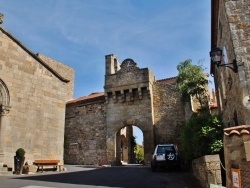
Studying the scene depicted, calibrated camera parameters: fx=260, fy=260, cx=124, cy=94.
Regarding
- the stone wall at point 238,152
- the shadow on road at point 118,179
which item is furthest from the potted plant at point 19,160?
the stone wall at point 238,152

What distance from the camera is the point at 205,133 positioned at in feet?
32.8

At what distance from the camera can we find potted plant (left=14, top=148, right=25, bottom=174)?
1104 cm

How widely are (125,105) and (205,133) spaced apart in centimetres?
1182

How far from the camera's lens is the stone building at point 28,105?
11.9 metres

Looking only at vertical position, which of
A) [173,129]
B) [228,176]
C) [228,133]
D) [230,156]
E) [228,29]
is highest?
[228,29]

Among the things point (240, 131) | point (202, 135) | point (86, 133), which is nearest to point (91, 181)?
point (202, 135)

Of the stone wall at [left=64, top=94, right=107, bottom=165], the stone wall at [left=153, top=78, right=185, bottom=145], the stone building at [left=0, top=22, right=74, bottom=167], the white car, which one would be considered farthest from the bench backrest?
the stone wall at [left=153, top=78, right=185, bottom=145]

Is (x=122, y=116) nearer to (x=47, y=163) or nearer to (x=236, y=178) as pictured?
(x=47, y=163)

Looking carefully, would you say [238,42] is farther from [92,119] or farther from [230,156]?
[92,119]

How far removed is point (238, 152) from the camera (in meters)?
4.16

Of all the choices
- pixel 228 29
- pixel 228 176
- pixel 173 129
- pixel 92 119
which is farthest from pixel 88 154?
pixel 228 176

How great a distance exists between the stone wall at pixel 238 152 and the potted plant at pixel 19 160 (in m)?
9.23

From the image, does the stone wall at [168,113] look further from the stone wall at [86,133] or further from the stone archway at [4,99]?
the stone archway at [4,99]

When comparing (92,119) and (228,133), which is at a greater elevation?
(92,119)
